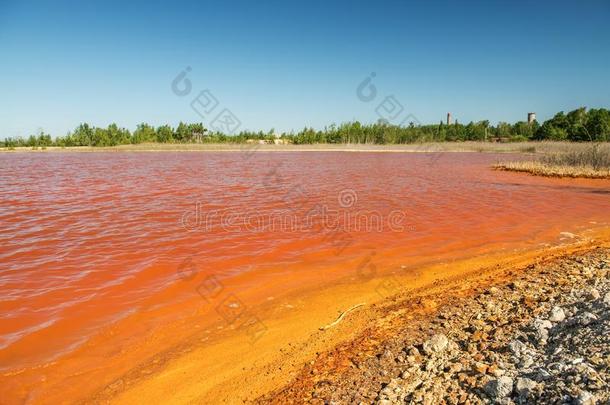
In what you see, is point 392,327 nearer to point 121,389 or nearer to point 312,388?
point 312,388

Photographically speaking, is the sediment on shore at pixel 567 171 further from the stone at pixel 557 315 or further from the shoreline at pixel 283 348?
the stone at pixel 557 315

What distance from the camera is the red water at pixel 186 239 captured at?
4113mm

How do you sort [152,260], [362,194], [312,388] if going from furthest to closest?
1. [362,194]
2. [152,260]
3. [312,388]

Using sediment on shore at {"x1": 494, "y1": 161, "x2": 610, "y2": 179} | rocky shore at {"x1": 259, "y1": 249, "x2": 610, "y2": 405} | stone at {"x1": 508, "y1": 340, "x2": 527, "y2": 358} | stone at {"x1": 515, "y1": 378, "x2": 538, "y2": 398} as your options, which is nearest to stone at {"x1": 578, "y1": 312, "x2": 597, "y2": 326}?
rocky shore at {"x1": 259, "y1": 249, "x2": 610, "y2": 405}

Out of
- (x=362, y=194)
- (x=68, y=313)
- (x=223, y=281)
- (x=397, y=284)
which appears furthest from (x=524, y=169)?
(x=68, y=313)

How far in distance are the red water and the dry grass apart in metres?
4.95

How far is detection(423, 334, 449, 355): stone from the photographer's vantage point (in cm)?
294

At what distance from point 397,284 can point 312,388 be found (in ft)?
8.42

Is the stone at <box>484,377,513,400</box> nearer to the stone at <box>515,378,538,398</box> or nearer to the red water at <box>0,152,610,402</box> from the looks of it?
the stone at <box>515,378,538,398</box>

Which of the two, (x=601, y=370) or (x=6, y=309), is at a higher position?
(x=601, y=370)

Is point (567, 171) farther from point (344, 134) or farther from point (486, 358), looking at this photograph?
point (344, 134)

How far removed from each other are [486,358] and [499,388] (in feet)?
1.52

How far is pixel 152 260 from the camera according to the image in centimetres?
585

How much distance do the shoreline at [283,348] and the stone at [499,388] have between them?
1.09m
